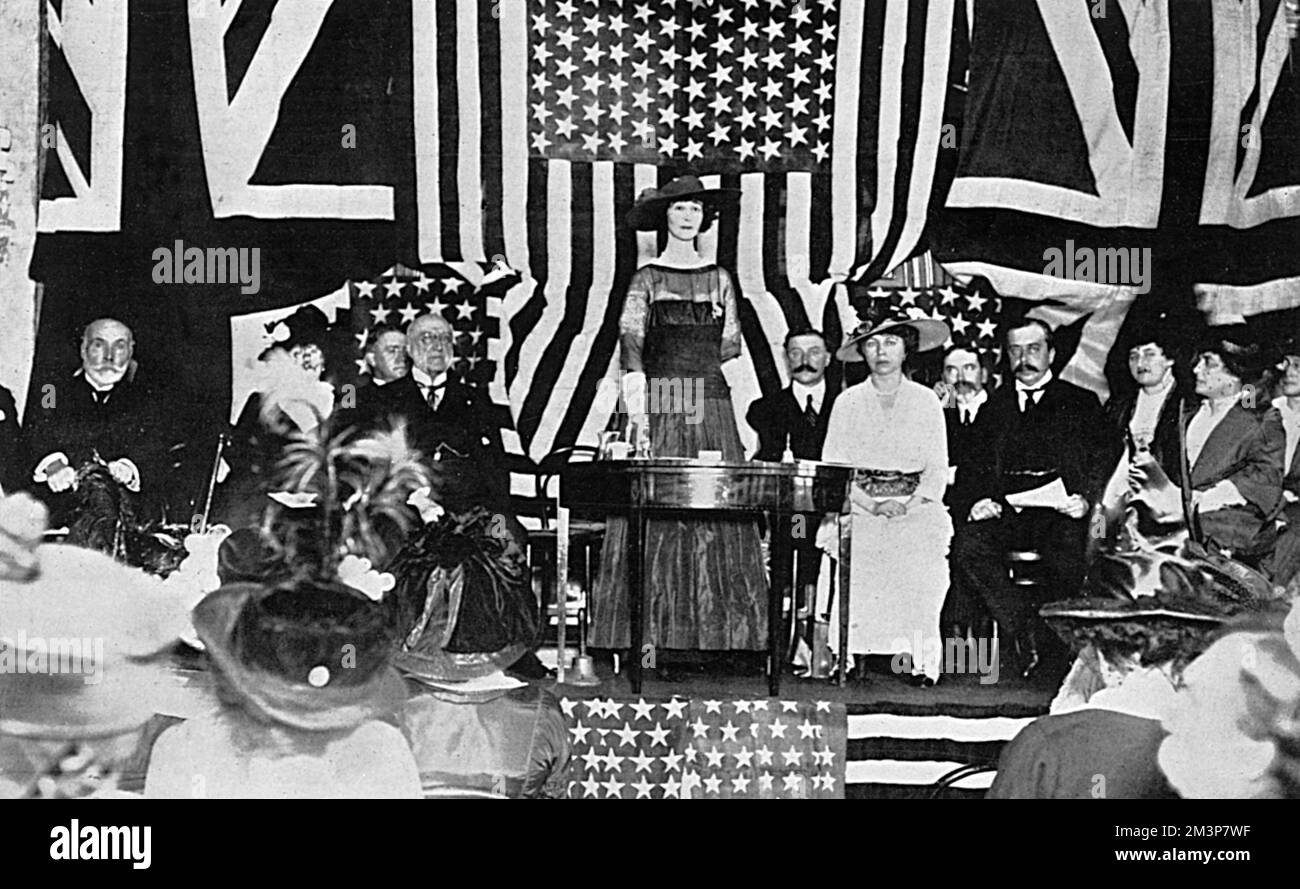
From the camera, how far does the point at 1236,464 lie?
247 inches

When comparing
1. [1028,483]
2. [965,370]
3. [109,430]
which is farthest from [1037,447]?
[109,430]

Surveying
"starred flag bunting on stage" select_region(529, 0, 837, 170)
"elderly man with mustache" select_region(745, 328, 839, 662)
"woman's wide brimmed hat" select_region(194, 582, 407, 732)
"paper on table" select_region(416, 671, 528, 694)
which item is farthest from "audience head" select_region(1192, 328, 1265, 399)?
"woman's wide brimmed hat" select_region(194, 582, 407, 732)

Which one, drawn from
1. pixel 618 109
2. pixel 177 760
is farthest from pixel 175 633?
pixel 618 109

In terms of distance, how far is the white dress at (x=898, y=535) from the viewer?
6.26m

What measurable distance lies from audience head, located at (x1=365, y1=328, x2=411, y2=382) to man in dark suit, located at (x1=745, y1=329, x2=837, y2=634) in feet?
4.68

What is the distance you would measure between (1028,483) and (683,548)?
1442 millimetres

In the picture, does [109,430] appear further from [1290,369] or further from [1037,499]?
[1290,369]

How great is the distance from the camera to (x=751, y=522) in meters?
6.27

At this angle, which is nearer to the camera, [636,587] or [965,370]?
[636,587]

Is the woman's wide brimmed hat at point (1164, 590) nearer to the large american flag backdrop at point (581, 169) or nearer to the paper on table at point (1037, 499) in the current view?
the paper on table at point (1037, 499)

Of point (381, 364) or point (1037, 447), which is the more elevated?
point (381, 364)

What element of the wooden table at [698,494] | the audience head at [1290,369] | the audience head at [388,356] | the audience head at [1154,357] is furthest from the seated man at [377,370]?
the audience head at [1290,369]

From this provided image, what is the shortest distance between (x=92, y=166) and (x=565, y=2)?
2040 mm
